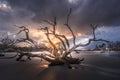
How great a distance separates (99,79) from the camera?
21.8m

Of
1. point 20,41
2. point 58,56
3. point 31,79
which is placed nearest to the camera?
point 31,79

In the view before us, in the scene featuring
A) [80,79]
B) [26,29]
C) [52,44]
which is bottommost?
[80,79]

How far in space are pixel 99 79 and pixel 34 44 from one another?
74.8ft

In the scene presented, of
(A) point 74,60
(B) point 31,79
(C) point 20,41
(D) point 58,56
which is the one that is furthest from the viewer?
(C) point 20,41

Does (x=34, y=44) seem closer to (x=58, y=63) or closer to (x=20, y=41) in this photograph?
(x=20, y=41)

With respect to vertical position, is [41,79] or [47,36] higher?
[47,36]

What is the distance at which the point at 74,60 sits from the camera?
3775cm

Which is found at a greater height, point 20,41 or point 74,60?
point 20,41

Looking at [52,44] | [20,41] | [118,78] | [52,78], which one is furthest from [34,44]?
[118,78]

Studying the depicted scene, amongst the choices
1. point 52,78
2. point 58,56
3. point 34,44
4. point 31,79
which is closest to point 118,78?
point 52,78

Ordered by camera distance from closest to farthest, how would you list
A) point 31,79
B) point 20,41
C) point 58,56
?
point 31,79, point 58,56, point 20,41

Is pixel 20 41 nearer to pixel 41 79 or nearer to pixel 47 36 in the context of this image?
pixel 47 36

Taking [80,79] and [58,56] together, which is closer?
[80,79]

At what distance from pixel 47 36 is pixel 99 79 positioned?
18.2m
